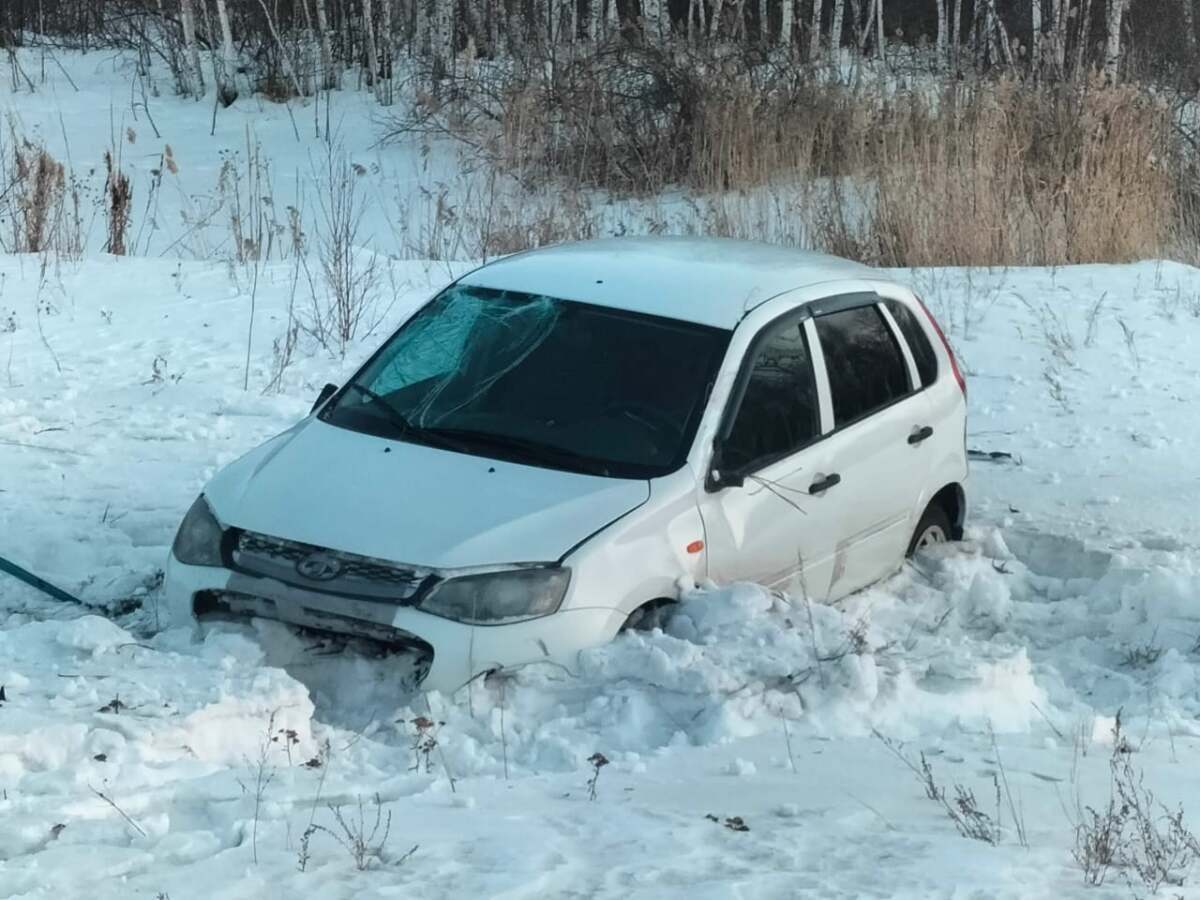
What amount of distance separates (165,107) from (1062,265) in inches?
611

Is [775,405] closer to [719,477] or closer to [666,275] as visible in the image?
[719,477]

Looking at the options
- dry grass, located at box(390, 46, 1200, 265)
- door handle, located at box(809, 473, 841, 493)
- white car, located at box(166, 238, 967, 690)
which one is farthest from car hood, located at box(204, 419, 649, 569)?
dry grass, located at box(390, 46, 1200, 265)

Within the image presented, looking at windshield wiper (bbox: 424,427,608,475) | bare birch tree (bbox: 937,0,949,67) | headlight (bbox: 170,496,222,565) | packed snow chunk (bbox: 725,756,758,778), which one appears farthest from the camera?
bare birch tree (bbox: 937,0,949,67)

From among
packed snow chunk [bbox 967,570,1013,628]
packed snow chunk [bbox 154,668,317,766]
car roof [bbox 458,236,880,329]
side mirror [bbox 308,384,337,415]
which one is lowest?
packed snow chunk [bbox 967,570,1013,628]

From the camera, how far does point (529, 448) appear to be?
215 inches

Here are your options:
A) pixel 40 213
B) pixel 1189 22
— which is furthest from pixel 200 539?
pixel 1189 22

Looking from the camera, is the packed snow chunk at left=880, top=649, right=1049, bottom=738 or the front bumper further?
the packed snow chunk at left=880, top=649, right=1049, bottom=738

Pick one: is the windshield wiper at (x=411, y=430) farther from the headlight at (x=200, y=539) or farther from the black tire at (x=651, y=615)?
the black tire at (x=651, y=615)

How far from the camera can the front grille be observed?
15.9 feet

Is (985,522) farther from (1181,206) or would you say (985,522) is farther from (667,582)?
(1181,206)

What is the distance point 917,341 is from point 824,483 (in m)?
1.25

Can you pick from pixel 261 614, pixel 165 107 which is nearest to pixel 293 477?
pixel 261 614

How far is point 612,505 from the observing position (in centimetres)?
516

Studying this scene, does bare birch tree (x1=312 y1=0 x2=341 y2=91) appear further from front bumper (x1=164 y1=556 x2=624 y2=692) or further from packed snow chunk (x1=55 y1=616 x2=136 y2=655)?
front bumper (x1=164 y1=556 x2=624 y2=692)
